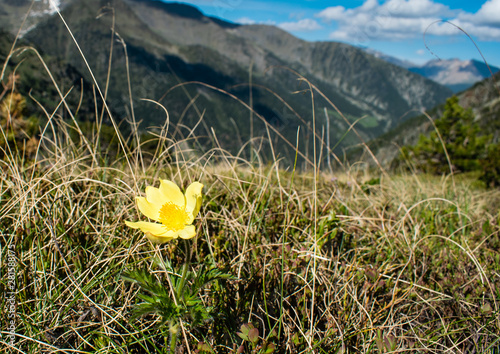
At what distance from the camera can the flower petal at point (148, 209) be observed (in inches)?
51.3

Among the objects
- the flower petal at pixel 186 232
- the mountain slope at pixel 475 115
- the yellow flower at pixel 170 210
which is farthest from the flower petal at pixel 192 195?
the mountain slope at pixel 475 115

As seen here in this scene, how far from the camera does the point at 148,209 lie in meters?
1.34

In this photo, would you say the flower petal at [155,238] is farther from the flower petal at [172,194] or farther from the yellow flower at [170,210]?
the flower petal at [172,194]

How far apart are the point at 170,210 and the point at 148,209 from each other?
4.2 inches

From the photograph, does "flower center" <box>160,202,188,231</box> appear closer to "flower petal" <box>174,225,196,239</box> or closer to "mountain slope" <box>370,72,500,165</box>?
"flower petal" <box>174,225,196,239</box>

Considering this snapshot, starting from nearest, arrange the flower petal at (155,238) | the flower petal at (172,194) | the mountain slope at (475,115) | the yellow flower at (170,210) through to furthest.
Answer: the flower petal at (155,238)
the yellow flower at (170,210)
the flower petal at (172,194)
the mountain slope at (475,115)

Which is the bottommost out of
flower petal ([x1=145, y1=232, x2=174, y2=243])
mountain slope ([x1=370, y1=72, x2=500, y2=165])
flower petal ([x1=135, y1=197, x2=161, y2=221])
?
mountain slope ([x1=370, y1=72, x2=500, y2=165])

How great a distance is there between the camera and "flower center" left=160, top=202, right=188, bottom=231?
1250mm

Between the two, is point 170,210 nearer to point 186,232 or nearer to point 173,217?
point 173,217

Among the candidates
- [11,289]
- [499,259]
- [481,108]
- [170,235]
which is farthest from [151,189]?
[481,108]

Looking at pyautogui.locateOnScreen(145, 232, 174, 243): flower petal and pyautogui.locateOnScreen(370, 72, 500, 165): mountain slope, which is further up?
pyautogui.locateOnScreen(145, 232, 174, 243): flower petal

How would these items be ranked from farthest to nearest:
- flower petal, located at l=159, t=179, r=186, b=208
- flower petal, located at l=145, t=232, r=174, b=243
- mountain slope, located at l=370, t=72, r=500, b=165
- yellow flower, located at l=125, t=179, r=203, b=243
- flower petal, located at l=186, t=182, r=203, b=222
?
mountain slope, located at l=370, t=72, r=500, b=165 → flower petal, located at l=159, t=179, r=186, b=208 → flower petal, located at l=186, t=182, r=203, b=222 → yellow flower, located at l=125, t=179, r=203, b=243 → flower petal, located at l=145, t=232, r=174, b=243

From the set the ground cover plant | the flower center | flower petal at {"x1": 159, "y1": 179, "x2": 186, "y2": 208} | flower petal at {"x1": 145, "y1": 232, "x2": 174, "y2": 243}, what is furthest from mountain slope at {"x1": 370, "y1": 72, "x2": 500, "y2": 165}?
flower petal at {"x1": 145, "y1": 232, "x2": 174, "y2": 243}

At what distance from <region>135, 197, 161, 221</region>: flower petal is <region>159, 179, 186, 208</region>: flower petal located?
2.7 inches
